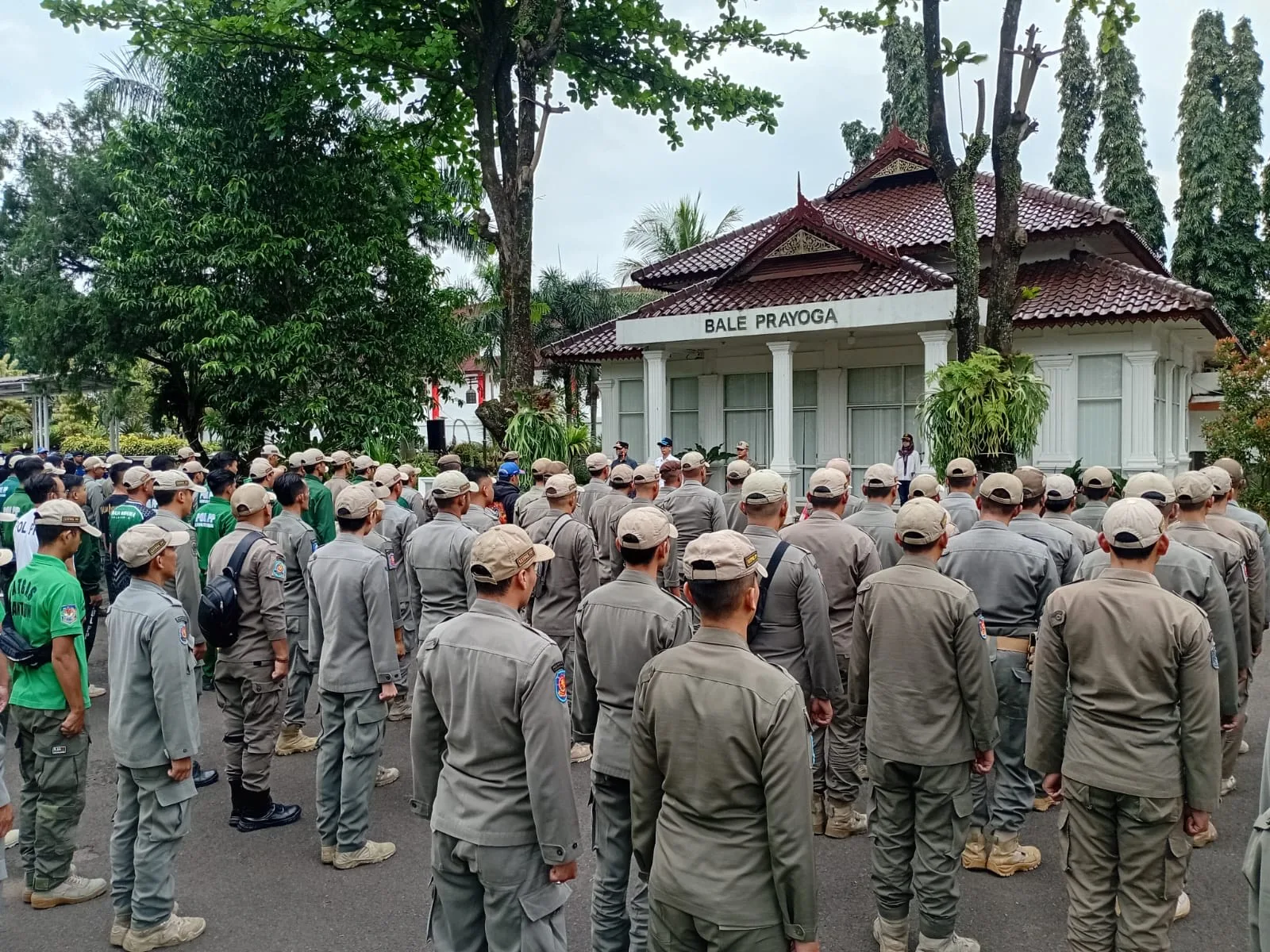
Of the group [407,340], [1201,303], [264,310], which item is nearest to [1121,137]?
[1201,303]

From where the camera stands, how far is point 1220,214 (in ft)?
102

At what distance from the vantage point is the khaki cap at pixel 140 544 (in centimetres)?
413

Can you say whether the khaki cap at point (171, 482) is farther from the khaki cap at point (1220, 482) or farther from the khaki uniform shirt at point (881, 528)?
the khaki cap at point (1220, 482)

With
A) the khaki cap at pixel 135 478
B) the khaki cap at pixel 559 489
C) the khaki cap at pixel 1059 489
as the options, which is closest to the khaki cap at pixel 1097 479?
the khaki cap at pixel 1059 489

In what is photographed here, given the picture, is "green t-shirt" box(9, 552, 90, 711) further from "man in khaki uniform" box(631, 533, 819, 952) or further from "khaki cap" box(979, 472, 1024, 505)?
"khaki cap" box(979, 472, 1024, 505)

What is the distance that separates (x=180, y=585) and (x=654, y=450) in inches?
514

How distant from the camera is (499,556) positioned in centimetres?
313

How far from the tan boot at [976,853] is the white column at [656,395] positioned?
13597 mm

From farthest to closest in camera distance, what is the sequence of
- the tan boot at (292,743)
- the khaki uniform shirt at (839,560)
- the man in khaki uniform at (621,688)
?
1. the tan boot at (292,743)
2. the khaki uniform shirt at (839,560)
3. the man in khaki uniform at (621,688)

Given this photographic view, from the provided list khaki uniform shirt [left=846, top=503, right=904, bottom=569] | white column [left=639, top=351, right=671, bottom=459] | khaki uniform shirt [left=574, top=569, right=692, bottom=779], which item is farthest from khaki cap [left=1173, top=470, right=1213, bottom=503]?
white column [left=639, top=351, right=671, bottom=459]

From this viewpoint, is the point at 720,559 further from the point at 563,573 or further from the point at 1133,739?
the point at 563,573

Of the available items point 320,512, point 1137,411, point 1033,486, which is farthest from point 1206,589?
point 1137,411

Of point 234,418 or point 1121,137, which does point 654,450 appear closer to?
point 234,418

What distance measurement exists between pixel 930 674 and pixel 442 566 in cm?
343
